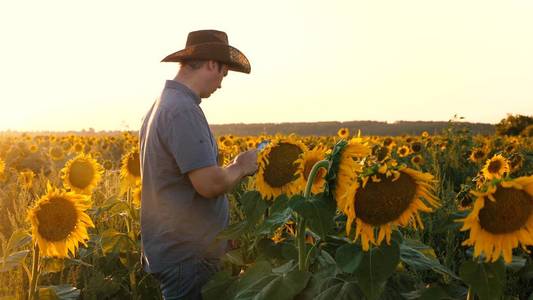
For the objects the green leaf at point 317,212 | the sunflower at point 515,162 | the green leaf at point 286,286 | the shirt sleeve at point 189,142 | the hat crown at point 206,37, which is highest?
the hat crown at point 206,37

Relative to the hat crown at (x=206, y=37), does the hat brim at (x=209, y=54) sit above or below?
below

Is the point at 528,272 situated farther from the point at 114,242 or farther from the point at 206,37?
the point at 114,242

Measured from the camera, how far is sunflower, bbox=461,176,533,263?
204 cm

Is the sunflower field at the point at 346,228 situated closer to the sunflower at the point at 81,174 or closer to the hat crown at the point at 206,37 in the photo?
the hat crown at the point at 206,37

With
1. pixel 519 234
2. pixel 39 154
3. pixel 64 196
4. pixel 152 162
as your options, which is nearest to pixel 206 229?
pixel 152 162

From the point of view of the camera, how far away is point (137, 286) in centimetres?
423

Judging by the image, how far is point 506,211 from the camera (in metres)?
2.06

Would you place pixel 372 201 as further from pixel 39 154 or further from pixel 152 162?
pixel 39 154

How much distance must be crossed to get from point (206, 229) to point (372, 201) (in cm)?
142

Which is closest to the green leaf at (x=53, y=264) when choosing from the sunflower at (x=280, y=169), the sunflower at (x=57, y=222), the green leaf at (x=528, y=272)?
the sunflower at (x=57, y=222)

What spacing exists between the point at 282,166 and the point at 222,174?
34cm

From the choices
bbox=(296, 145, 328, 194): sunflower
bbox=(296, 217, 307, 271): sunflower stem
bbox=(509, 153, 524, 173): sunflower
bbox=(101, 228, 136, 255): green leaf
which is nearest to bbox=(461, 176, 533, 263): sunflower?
bbox=(296, 217, 307, 271): sunflower stem

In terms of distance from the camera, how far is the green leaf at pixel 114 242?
4051 millimetres

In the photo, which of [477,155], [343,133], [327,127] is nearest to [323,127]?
[327,127]
